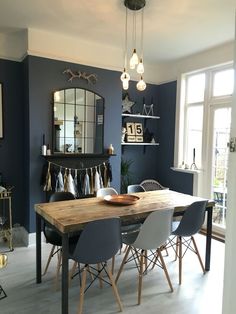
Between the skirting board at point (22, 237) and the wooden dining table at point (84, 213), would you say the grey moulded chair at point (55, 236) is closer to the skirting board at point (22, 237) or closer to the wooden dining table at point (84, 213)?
the wooden dining table at point (84, 213)

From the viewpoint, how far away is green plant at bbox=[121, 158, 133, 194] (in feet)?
15.3

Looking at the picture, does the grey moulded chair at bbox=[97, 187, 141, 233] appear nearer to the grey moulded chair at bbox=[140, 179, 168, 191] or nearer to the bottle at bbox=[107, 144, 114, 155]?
the bottle at bbox=[107, 144, 114, 155]

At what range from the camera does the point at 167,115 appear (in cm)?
500

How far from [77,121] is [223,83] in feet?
7.65

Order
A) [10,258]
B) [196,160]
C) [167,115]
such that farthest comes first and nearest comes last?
[167,115] → [196,160] → [10,258]

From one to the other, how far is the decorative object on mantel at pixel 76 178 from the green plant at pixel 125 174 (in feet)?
1.88

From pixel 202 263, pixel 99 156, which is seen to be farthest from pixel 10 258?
pixel 202 263

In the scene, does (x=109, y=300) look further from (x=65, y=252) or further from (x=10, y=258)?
(x=10, y=258)

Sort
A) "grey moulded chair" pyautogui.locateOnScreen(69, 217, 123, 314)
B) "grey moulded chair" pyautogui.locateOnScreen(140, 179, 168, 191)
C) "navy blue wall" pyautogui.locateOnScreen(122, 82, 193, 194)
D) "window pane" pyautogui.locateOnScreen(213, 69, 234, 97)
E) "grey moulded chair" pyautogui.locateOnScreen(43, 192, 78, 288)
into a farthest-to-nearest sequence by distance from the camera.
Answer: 1. "navy blue wall" pyautogui.locateOnScreen(122, 82, 193, 194)
2. "grey moulded chair" pyautogui.locateOnScreen(140, 179, 168, 191)
3. "window pane" pyautogui.locateOnScreen(213, 69, 234, 97)
4. "grey moulded chair" pyautogui.locateOnScreen(43, 192, 78, 288)
5. "grey moulded chair" pyautogui.locateOnScreen(69, 217, 123, 314)

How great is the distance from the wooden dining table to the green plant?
58.4 inches

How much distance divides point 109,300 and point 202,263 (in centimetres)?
121

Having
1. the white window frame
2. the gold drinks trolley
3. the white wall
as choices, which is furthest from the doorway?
the gold drinks trolley

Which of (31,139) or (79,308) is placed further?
(31,139)

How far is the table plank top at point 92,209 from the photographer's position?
7.10ft
